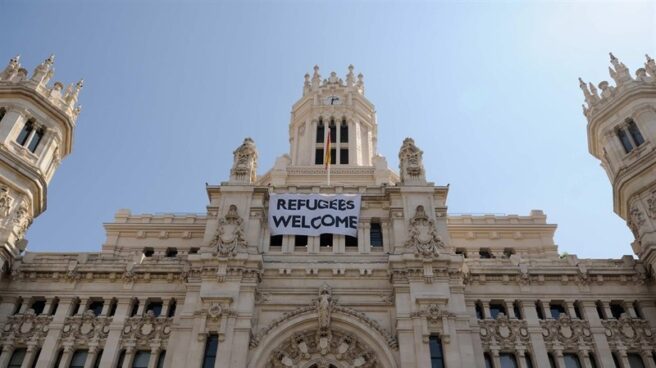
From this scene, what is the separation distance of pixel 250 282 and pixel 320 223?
6.76 metres

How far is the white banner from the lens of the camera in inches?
1506

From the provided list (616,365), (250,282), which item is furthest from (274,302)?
(616,365)

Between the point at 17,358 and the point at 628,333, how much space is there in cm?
3679

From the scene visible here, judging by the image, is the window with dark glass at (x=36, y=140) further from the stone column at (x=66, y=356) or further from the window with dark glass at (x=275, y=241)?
the window with dark glass at (x=275, y=241)

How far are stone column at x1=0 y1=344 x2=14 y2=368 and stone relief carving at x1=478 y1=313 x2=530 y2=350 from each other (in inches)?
1110

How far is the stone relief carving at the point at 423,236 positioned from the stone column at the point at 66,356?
21.4m

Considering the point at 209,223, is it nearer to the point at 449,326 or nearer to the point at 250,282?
the point at 250,282

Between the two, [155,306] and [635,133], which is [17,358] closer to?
[155,306]

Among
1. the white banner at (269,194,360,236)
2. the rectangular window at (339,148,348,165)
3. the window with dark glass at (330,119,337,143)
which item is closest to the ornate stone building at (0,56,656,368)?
the white banner at (269,194,360,236)

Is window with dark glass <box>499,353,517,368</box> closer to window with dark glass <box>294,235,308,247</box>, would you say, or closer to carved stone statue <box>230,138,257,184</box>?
window with dark glass <box>294,235,308,247</box>

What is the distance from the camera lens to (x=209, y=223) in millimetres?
38281

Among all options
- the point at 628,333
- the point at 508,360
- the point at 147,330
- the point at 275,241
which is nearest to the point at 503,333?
the point at 508,360

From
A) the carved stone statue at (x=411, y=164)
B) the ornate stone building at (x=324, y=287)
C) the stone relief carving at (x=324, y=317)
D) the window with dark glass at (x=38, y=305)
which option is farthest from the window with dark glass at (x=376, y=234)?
the window with dark glass at (x=38, y=305)

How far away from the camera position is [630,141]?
40.9m
